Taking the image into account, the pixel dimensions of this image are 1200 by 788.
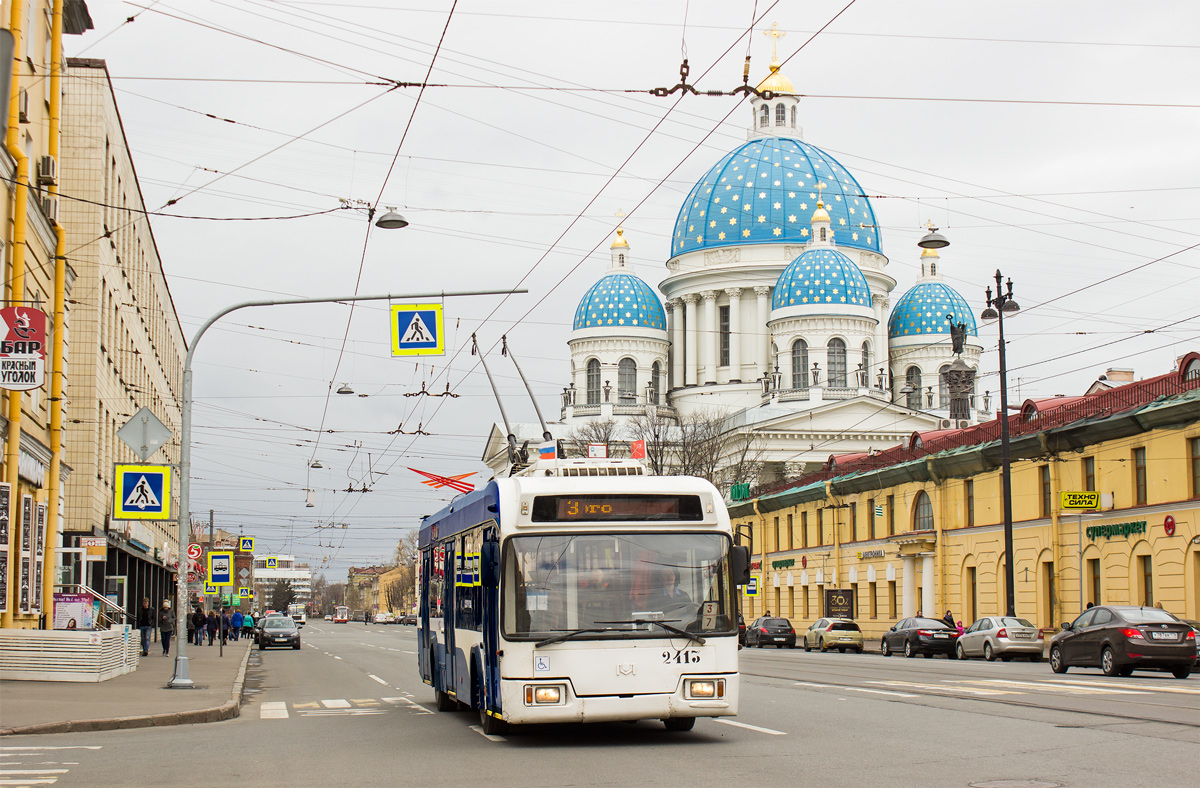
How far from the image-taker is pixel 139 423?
70.7 feet

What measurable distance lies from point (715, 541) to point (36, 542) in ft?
57.8

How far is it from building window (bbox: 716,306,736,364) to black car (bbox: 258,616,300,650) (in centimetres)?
5478

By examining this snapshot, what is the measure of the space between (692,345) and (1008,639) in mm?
68095

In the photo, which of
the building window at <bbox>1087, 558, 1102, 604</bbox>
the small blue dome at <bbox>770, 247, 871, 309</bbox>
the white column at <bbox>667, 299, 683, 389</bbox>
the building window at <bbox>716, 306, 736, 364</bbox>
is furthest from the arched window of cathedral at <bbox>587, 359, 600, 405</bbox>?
the building window at <bbox>1087, 558, 1102, 604</bbox>

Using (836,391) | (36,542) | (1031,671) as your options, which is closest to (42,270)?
(36,542)

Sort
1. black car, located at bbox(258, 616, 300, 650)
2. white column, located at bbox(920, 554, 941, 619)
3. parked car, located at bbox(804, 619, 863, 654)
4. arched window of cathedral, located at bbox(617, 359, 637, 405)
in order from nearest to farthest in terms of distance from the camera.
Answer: parked car, located at bbox(804, 619, 863, 654) < white column, located at bbox(920, 554, 941, 619) < black car, located at bbox(258, 616, 300, 650) < arched window of cathedral, located at bbox(617, 359, 637, 405)

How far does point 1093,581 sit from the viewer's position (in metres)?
38.4

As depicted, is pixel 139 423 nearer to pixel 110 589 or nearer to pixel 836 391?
pixel 110 589

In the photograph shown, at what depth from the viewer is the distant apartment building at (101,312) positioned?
1292 inches

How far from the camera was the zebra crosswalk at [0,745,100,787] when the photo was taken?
11086 millimetres

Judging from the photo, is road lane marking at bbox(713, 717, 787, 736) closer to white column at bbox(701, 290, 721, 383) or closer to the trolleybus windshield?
the trolleybus windshield

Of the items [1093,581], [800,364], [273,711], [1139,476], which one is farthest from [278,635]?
[800,364]

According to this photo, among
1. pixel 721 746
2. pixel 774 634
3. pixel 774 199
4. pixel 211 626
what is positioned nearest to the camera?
pixel 721 746

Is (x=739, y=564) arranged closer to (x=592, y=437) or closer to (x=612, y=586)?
(x=612, y=586)
